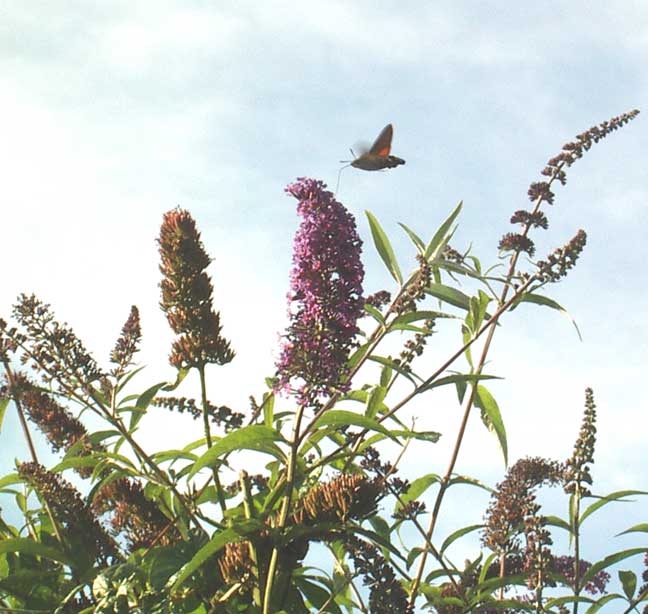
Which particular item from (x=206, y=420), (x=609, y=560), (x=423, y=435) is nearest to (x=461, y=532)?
(x=609, y=560)

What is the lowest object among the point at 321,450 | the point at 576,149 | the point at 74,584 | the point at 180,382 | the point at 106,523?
the point at 74,584

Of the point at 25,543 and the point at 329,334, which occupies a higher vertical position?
the point at 329,334

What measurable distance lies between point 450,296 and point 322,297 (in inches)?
35.4

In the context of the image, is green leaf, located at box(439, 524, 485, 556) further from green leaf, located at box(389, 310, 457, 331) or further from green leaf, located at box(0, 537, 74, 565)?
green leaf, located at box(0, 537, 74, 565)

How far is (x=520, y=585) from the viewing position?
3.41 m

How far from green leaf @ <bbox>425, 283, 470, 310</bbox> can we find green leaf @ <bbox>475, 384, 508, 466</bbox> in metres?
0.35

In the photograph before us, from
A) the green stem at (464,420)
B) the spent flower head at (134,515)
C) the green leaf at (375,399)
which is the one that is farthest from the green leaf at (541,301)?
the spent flower head at (134,515)

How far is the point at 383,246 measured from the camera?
3.53 meters

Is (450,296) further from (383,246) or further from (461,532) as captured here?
(461,532)

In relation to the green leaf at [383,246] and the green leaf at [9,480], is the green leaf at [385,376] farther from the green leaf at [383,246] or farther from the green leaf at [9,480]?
the green leaf at [9,480]

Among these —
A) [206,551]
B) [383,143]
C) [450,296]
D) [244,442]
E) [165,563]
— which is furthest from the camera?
[383,143]

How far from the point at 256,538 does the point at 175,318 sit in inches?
31.7

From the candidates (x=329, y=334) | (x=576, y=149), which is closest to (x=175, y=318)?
(x=329, y=334)

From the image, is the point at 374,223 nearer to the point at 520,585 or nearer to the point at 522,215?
the point at 522,215
